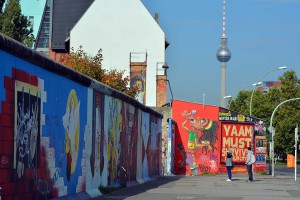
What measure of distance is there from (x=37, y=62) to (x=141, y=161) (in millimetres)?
17507

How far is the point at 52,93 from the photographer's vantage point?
14547 millimetres

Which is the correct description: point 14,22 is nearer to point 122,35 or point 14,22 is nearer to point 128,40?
point 122,35

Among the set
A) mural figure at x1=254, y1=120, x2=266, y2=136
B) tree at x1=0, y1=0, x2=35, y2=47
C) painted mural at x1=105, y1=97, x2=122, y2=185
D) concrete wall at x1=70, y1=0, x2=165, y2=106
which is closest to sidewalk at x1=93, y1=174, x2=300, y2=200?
painted mural at x1=105, y1=97, x2=122, y2=185

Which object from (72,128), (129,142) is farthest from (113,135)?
(72,128)

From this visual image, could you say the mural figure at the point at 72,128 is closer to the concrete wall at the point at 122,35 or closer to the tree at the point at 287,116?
the concrete wall at the point at 122,35

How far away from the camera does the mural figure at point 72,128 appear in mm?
16062

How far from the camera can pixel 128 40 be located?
6975 centimetres

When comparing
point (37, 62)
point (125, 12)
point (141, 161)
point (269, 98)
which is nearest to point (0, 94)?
point (37, 62)

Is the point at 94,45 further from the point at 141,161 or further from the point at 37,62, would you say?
the point at 37,62

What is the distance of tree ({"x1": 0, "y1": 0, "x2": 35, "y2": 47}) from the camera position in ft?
169

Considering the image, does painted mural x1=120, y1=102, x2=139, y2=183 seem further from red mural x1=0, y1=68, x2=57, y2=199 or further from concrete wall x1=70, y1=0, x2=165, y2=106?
concrete wall x1=70, y1=0, x2=165, y2=106

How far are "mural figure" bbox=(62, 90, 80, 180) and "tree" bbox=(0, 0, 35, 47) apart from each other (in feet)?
117

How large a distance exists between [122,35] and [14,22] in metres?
17.9

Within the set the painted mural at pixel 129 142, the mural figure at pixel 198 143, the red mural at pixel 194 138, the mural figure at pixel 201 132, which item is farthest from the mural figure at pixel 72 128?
the mural figure at pixel 201 132
